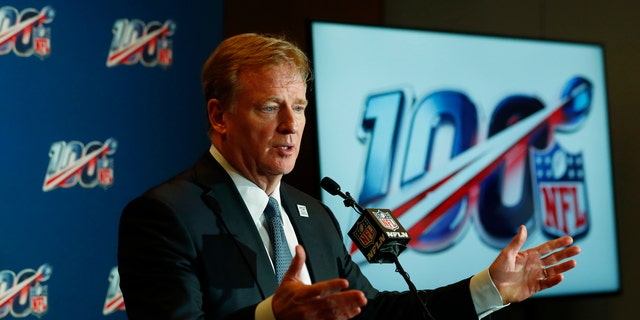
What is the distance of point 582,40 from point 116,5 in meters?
2.37

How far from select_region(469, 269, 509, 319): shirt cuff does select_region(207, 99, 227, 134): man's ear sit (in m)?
0.83

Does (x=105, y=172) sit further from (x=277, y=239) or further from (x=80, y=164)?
(x=277, y=239)

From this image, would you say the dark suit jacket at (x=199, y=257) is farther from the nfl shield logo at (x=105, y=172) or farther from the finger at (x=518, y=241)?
the nfl shield logo at (x=105, y=172)

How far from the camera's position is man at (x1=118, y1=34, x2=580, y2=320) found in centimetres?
229

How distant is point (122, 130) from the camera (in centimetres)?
376

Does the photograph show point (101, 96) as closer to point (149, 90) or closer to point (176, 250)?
point (149, 90)

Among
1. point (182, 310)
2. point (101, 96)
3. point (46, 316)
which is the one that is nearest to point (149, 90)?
point (101, 96)

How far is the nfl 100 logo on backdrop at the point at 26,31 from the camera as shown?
3.54 metres

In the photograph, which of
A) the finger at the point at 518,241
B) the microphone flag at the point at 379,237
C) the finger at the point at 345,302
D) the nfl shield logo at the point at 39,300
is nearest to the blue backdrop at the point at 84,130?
the nfl shield logo at the point at 39,300

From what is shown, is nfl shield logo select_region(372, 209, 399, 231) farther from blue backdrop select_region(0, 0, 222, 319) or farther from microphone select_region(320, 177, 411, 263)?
blue backdrop select_region(0, 0, 222, 319)

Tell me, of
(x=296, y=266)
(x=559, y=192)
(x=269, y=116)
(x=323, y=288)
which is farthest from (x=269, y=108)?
(x=559, y=192)

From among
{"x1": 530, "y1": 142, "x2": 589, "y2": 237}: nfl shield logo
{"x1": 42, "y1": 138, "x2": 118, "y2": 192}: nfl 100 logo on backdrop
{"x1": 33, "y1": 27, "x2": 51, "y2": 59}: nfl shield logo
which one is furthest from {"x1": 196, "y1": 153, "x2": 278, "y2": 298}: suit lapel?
{"x1": 530, "y1": 142, "x2": 589, "y2": 237}: nfl shield logo

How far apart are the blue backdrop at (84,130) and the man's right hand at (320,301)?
1.87 m

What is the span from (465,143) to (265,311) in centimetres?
229
